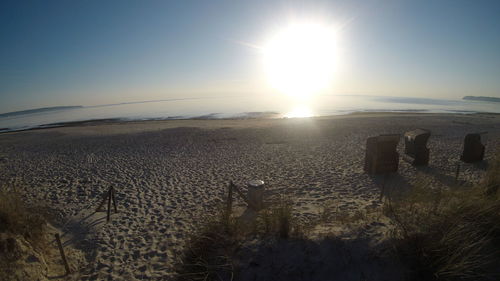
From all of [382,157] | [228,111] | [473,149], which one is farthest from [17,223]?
[228,111]

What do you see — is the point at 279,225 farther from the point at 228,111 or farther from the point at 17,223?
the point at 228,111

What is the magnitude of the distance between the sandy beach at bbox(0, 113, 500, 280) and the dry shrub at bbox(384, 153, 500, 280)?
468mm

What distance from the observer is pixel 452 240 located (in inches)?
104

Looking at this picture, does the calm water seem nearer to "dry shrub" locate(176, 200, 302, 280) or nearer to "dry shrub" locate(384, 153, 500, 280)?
"dry shrub" locate(176, 200, 302, 280)

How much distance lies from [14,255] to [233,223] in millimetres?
3511

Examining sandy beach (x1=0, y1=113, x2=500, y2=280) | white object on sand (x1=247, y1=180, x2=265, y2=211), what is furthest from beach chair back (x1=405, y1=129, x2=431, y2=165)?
white object on sand (x1=247, y1=180, x2=265, y2=211)

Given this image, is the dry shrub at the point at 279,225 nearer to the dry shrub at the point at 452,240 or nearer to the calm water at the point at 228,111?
the dry shrub at the point at 452,240

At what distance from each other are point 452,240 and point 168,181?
802cm

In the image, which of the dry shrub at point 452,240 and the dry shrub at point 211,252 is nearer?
the dry shrub at point 452,240

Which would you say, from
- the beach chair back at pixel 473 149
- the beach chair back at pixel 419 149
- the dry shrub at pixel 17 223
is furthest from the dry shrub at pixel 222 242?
the beach chair back at pixel 473 149

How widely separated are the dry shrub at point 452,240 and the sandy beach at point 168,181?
1.54 feet

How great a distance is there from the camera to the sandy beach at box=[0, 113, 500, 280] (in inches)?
178

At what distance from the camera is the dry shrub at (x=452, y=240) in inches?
97.2

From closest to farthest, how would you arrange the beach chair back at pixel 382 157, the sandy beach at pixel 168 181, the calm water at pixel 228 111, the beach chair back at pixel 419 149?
the sandy beach at pixel 168 181
the beach chair back at pixel 382 157
the beach chair back at pixel 419 149
the calm water at pixel 228 111
